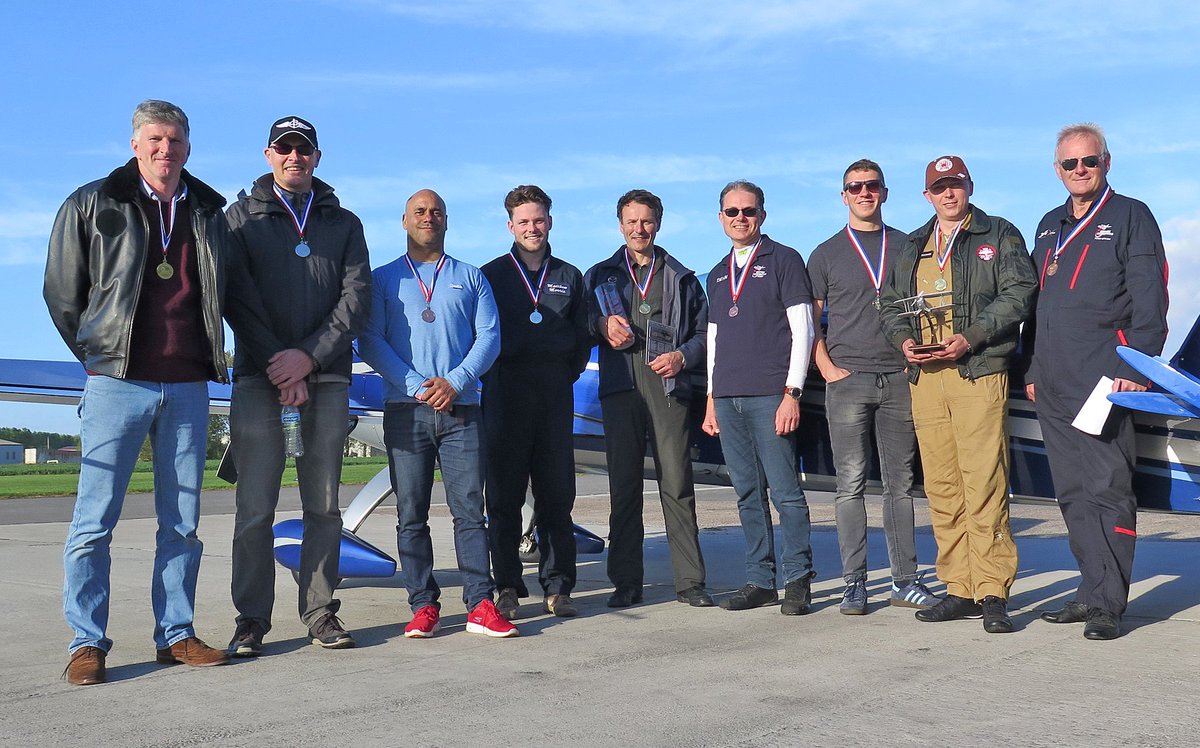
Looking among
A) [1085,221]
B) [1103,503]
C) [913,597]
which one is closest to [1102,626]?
[1103,503]

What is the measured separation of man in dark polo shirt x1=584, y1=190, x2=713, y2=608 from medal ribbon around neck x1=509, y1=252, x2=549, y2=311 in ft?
1.05

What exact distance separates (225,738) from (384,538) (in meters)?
7.66

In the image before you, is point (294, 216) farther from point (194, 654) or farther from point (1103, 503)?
point (1103, 503)

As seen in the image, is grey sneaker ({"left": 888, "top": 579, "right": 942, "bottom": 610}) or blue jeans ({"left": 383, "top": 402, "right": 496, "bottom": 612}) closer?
blue jeans ({"left": 383, "top": 402, "right": 496, "bottom": 612})

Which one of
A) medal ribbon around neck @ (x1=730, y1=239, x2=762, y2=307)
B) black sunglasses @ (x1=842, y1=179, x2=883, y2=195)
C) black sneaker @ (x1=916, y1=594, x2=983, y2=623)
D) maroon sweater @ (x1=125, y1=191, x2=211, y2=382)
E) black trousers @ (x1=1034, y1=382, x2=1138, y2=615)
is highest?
black sunglasses @ (x1=842, y1=179, x2=883, y2=195)

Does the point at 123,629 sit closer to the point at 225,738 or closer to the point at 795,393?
the point at 225,738

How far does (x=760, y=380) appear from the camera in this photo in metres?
5.54

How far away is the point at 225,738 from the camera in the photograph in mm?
3127

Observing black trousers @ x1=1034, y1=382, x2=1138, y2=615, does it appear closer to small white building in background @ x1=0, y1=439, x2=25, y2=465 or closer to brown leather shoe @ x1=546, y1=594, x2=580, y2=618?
brown leather shoe @ x1=546, y1=594, x2=580, y2=618

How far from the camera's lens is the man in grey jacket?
453 centimetres

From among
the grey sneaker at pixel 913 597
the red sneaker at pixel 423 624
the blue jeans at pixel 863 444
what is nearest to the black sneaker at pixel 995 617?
the grey sneaker at pixel 913 597

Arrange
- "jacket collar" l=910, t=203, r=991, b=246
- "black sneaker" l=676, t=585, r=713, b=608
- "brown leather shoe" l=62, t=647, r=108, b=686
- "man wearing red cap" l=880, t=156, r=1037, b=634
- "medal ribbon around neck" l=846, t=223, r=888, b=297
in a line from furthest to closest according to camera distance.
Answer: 1. "black sneaker" l=676, t=585, r=713, b=608
2. "medal ribbon around neck" l=846, t=223, r=888, b=297
3. "jacket collar" l=910, t=203, r=991, b=246
4. "man wearing red cap" l=880, t=156, r=1037, b=634
5. "brown leather shoe" l=62, t=647, r=108, b=686

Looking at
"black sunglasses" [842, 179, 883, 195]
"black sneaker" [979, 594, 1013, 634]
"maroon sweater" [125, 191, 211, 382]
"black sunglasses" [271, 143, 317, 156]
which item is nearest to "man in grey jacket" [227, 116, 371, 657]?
"black sunglasses" [271, 143, 317, 156]

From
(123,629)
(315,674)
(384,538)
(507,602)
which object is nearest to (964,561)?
(507,602)
